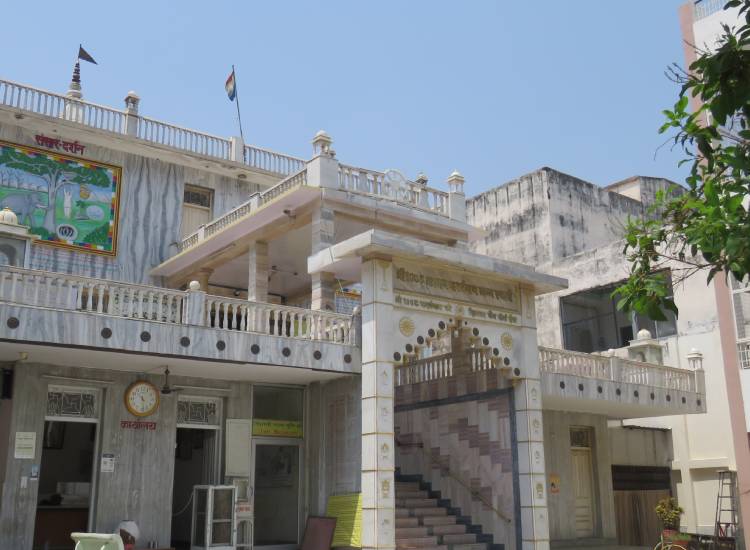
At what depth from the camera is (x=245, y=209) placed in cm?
1827

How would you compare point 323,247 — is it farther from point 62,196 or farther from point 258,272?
point 62,196

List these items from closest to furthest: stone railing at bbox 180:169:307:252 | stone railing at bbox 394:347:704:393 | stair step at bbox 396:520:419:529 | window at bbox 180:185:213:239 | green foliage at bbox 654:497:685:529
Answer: stair step at bbox 396:520:419:529 < stone railing at bbox 394:347:704:393 < stone railing at bbox 180:169:307:252 < green foliage at bbox 654:497:685:529 < window at bbox 180:185:213:239

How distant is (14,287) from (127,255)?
814 centimetres

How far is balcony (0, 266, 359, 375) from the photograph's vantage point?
38.4 ft

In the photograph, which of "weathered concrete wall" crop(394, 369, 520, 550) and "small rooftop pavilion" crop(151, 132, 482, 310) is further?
"small rooftop pavilion" crop(151, 132, 482, 310)

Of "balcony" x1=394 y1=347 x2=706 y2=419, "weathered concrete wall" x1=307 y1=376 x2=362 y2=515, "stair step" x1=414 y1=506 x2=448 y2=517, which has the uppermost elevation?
"balcony" x1=394 y1=347 x2=706 y2=419

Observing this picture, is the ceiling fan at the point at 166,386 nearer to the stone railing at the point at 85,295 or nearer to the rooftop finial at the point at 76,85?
the stone railing at the point at 85,295

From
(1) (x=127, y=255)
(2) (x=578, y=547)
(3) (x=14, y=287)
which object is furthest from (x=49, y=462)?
(2) (x=578, y=547)

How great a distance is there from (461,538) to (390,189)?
737 cm

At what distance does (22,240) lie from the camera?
13609 mm

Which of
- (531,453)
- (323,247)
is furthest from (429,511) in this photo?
(323,247)

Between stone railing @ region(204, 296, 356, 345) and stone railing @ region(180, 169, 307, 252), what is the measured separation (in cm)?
311

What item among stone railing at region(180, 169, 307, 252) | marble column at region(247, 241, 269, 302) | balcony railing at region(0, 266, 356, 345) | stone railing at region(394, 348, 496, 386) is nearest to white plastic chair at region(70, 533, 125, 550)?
balcony railing at region(0, 266, 356, 345)

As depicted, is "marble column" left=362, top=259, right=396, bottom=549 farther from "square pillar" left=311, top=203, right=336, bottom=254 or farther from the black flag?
the black flag
